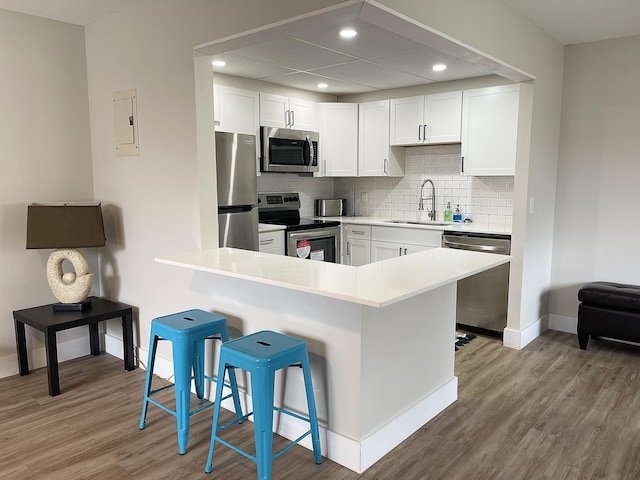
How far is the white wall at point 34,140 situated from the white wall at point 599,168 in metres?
3.89

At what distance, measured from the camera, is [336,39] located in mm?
3238

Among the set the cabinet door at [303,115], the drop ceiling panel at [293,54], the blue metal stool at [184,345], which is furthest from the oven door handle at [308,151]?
the blue metal stool at [184,345]

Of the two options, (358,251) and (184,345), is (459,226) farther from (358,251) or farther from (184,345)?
(184,345)

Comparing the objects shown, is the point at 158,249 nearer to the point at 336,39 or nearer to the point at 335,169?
the point at 336,39

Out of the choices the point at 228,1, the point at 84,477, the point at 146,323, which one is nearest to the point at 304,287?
the point at 84,477

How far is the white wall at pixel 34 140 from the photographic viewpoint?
323 centimetres

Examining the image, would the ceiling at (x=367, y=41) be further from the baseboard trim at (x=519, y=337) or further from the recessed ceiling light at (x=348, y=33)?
the baseboard trim at (x=519, y=337)

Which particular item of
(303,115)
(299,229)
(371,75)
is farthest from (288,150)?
(371,75)

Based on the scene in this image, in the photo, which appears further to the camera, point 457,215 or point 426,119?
point 457,215

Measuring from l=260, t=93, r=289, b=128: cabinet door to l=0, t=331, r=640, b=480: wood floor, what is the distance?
2.55m

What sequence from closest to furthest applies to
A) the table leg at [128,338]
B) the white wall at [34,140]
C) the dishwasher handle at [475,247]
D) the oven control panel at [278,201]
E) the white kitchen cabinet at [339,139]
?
the white wall at [34,140] → the table leg at [128,338] → the dishwasher handle at [475,247] → the oven control panel at [278,201] → the white kitchen cabinet at [339,139]

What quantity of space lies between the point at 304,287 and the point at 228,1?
1551mm

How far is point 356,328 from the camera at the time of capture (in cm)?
219

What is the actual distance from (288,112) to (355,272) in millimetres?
2980
